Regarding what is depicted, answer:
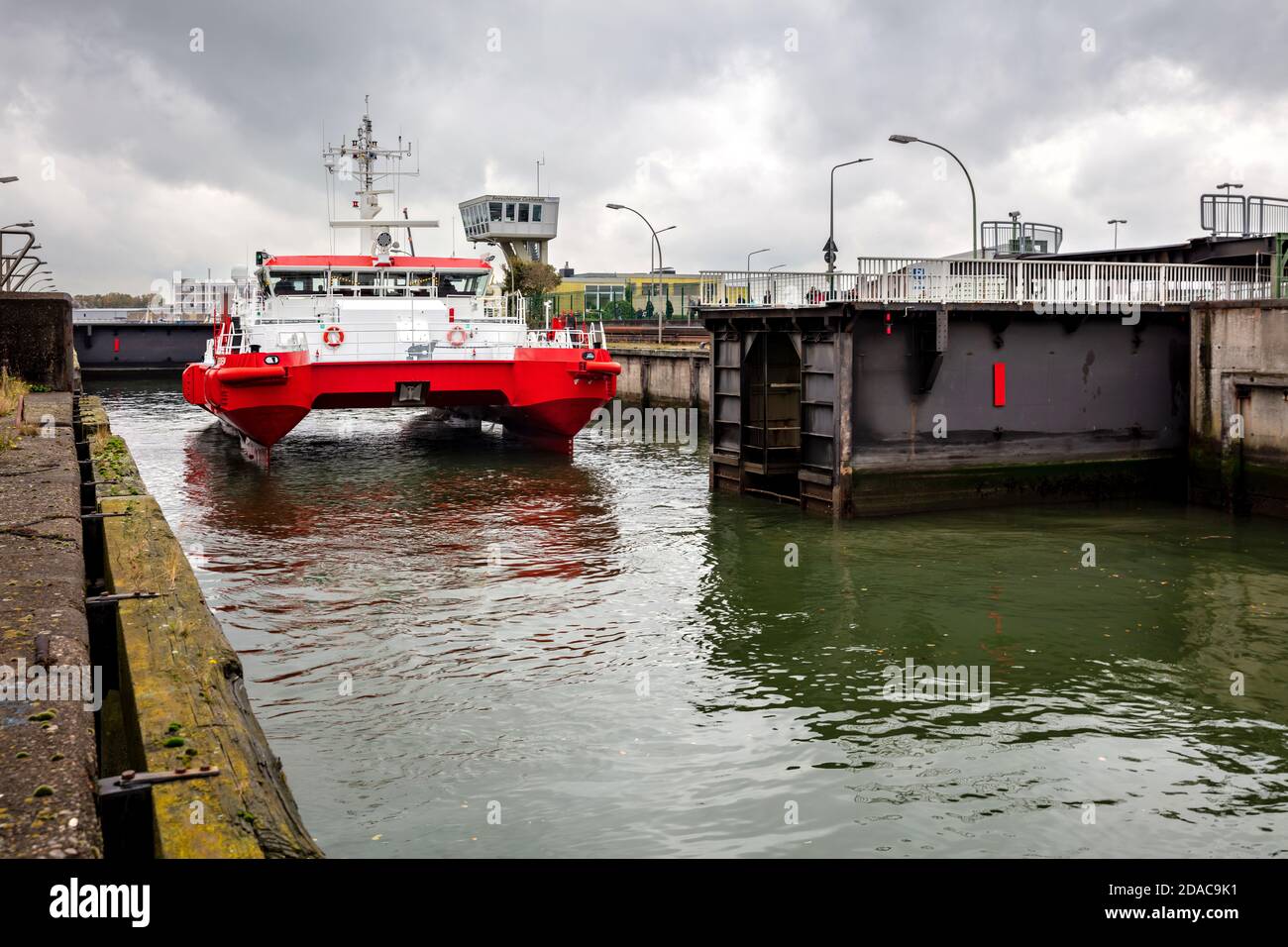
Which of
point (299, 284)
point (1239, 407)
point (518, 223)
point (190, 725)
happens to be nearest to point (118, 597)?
point (190, 725)

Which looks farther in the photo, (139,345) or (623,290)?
(623,290)

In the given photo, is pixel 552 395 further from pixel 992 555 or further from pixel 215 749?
pixel 215 749

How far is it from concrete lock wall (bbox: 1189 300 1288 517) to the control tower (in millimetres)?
69982

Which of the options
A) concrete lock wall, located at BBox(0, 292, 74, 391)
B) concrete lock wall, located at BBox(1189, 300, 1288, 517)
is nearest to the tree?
concrete lock wall, located at BBox(0, 292, 74, 391)

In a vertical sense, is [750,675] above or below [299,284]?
below

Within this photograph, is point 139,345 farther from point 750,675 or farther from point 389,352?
point 750,675

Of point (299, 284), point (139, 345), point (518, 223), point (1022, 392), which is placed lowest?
point (1022, 392)

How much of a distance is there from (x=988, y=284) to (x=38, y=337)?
16527 mm

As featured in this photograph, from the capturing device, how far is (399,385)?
2411 centimetres

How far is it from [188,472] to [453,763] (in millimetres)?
19177

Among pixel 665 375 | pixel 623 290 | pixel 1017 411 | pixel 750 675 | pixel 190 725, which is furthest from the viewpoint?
pixel 623 290

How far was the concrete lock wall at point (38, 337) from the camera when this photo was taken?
2075 cm

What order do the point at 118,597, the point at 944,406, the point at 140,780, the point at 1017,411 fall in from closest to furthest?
the point at 140,780 < the point at 118,597 < the point at 944,406 < the point at 1017,411

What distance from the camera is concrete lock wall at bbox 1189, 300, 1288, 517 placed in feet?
64.2
